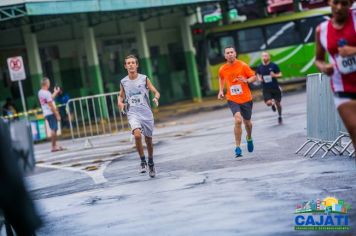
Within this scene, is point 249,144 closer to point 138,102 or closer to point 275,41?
point 138,102

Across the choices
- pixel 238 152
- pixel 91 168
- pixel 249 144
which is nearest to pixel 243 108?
pixel 249 144

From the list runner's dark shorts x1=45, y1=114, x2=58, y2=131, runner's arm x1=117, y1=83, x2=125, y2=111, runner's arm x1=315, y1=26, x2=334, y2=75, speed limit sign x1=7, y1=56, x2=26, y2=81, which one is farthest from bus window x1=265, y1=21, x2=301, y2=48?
runner's arm x1=315, y1=26, x2=334, y2=75

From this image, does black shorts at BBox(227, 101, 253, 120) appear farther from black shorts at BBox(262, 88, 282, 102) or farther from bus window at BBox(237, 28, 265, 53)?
bus window at BBox(237, 28, 265, 53)

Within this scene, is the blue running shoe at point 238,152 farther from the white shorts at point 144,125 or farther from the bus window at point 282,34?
the bus window at point 282,34

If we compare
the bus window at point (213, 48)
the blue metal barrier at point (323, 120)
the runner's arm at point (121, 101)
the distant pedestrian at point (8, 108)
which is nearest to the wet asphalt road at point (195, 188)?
the blue metal barrier at point (323, 120)

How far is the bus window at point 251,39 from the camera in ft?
122

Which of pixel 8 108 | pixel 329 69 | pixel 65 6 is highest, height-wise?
pixel 65 6

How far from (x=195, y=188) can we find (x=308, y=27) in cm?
2726

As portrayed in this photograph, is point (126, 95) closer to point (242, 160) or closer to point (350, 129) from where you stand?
point (242, 160)

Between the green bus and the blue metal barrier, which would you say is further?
the green bus

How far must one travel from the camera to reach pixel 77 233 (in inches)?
327

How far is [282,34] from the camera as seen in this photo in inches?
1463

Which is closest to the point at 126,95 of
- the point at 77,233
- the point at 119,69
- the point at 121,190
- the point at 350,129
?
the point at 121,190

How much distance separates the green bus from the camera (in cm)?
3659
